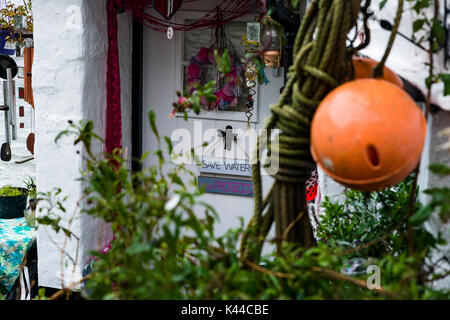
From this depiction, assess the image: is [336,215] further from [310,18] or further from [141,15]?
[141,15]

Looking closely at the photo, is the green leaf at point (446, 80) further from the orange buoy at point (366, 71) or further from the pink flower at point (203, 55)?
the pink flower at point (203, 55)

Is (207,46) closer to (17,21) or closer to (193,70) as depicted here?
(193,70)

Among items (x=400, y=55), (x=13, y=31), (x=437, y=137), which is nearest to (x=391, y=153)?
(x=437, y=137)

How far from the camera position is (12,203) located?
3.51 meters

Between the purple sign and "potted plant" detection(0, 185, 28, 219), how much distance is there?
124 cm

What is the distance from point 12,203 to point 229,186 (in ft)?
4.93

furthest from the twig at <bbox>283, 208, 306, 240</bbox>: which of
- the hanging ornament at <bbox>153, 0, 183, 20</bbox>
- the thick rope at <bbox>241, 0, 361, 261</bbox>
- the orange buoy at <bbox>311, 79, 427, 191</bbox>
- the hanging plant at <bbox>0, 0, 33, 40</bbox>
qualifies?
the hanging plant at <bbox>0, 0, 33, 40</bbox>

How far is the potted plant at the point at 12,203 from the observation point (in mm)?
3490

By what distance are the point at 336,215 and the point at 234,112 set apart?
6.35 ft

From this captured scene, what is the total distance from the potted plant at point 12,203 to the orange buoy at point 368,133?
299 centimetres

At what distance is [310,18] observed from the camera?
111 centimetres

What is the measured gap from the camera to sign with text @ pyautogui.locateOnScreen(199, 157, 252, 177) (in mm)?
3629


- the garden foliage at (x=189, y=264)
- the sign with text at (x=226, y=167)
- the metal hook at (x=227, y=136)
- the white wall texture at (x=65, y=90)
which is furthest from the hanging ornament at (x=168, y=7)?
the garden foliage at (x=189, y=264)

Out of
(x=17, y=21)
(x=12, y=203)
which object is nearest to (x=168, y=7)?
(x=17, y=21)
